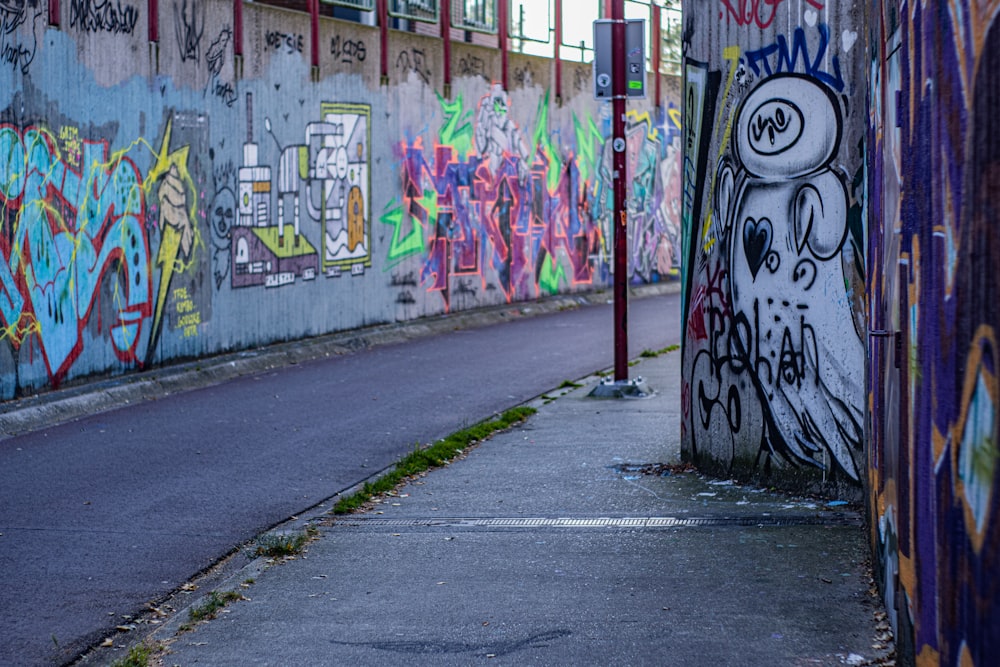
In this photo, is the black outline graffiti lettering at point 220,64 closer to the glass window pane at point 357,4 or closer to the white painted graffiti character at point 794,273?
the glass window pane at point 357,4

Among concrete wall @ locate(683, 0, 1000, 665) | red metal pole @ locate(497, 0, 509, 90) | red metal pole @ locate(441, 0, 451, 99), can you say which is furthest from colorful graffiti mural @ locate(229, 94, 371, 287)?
concrete wall @ locate(683, 0, 1000, 665)

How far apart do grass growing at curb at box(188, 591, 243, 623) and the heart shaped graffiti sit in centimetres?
341

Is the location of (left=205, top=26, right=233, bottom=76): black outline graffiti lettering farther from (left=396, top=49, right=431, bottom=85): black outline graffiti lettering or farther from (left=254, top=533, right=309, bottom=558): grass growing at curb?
(left=254, top=533, right=309, bottom=558): grass growing at curb

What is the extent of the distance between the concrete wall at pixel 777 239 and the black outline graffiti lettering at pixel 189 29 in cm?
713

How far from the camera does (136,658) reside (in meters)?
4.94

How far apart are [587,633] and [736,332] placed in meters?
2.95

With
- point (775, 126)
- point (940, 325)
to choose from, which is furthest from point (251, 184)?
point (940, 325)

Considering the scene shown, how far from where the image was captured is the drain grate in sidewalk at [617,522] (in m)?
6.82

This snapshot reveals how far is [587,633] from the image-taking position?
16.8 feet

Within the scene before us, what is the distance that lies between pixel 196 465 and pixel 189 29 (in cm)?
625

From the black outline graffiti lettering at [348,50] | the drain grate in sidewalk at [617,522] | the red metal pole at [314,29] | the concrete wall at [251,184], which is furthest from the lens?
the black outline graffiti lettering at [348,50]

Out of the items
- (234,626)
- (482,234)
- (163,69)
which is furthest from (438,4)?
(234,626)

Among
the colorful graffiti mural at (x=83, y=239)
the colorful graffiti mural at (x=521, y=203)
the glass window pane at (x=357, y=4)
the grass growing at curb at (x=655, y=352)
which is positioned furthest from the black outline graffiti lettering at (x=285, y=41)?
the grass growing at curb at (x=655, y=352)

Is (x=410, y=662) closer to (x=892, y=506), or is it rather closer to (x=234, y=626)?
(x=234, y=626)
